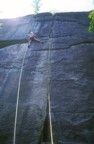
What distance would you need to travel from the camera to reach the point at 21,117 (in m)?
7.88

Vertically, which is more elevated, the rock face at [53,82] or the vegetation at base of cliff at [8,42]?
the vegetation at base of cliff at [8,42]

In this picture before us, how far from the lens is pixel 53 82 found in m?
9.12

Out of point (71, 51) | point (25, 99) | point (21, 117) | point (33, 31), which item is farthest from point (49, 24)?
point (21, 117)

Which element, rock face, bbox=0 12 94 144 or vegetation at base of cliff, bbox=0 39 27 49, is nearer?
rock face, bbox=0 12 94 144

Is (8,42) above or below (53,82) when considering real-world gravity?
above

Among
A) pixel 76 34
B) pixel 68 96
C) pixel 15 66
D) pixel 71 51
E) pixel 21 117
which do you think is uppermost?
pixel 76 34

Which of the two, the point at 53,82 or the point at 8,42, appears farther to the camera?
the point at 8,42

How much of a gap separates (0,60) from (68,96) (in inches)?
172

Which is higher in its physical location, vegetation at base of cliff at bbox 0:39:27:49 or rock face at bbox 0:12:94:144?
vegetation at base of cliff at bbox 0:39:27:49

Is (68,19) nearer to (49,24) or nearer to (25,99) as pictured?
(49,24)

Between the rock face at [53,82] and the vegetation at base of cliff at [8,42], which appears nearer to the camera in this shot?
the rock face at [53,82]

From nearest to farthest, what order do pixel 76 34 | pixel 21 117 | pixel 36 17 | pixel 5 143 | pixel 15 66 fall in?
1. pixel 5 143
2. pixel 21 117
3. pixel 15 66
4. pixel 76 34
5. pixel 36 17

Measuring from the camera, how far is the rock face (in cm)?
737

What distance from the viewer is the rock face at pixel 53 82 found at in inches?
290
